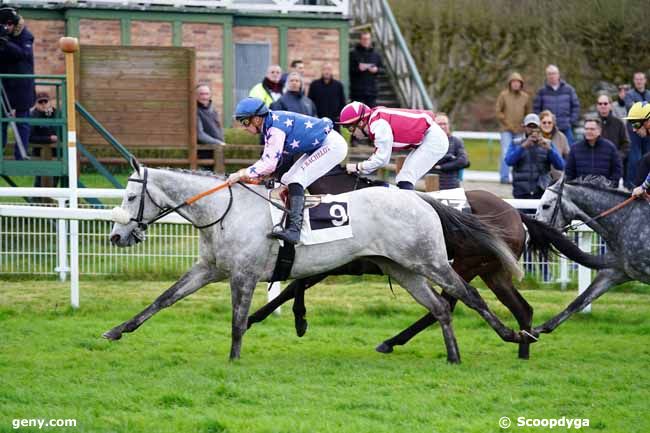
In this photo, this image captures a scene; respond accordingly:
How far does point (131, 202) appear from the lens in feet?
26.3

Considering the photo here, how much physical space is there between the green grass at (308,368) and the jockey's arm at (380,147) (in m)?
1.32

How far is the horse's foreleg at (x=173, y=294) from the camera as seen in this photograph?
26.4 ft

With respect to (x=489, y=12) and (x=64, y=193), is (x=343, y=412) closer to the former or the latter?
(x=64, y=193)

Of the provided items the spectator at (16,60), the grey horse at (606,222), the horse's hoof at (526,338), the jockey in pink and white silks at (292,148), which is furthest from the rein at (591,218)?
the spectator at (16,60)

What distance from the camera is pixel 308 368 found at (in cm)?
786

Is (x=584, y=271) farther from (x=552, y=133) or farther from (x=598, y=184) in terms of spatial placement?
(x=552, y=133)

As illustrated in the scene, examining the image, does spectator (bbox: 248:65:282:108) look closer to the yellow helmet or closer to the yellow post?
the yellow post

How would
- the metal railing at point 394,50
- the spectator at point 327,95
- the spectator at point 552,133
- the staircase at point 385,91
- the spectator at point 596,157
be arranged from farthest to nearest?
the staircase at point 385,91, the metal railing at point 394,50, the spectator at point 327,95, the spectator at point 552,133, the spectator at point 596,157

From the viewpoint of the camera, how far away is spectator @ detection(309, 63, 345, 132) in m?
14.7

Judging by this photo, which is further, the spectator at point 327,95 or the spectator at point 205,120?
the spectator at point 327,95

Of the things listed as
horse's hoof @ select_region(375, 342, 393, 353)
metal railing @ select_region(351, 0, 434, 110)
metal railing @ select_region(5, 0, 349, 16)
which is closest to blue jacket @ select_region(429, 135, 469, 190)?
horse's hoof @ select_region(375, 342, 393, 353)

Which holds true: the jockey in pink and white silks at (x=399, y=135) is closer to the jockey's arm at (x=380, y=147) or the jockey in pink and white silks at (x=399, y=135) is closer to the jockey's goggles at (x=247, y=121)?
the jockey's arm at (x=380, y=147)

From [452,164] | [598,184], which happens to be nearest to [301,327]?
[598,184]

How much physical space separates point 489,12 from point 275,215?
50.3ft
